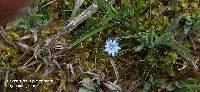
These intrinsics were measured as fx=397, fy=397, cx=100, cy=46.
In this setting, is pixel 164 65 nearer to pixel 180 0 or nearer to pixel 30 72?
pixel 180 0

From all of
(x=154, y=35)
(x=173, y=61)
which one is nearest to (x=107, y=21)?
(x=154, y=35)

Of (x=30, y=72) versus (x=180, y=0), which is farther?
(x=180, y=0)

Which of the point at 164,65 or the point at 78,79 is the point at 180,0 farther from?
the point at 78,79

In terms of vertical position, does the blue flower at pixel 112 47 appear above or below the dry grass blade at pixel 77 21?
below

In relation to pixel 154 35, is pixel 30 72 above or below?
below

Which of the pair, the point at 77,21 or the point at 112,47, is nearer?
the point at 112,47

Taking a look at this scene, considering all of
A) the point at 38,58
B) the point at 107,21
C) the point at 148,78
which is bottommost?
the point at 148,78

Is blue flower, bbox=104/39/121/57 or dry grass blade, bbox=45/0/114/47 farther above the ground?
dry grass blade, bbox=45/0/114/47

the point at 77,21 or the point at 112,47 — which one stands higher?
the point at 77,21
